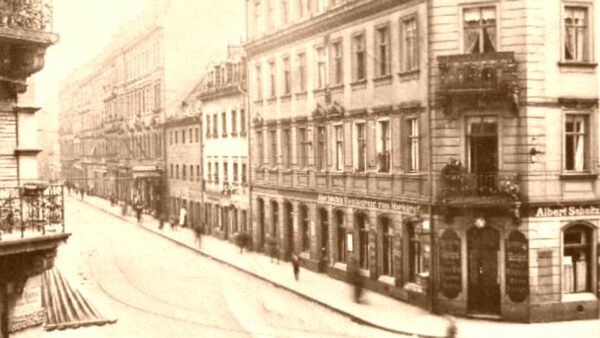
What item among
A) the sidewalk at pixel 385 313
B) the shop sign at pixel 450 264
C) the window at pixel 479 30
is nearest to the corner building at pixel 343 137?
the shop sign at pixel 450 264

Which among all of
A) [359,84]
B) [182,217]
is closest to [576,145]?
[359,84]

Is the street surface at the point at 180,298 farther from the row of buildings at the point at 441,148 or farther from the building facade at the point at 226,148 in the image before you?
the building facade at the point at 226,148

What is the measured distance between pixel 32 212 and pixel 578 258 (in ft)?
63.9

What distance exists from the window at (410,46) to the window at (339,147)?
241 inches

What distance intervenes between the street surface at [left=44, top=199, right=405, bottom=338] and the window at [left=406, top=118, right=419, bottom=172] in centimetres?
605

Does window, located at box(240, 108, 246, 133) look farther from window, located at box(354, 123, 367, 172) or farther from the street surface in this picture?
window, located at box(354, 123, 367, 172)

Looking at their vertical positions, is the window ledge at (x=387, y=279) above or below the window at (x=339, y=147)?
below

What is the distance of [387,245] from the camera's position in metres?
31.6

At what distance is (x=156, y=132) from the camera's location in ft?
222

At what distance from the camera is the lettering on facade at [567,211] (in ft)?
86.9

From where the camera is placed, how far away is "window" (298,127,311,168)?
38469 mm

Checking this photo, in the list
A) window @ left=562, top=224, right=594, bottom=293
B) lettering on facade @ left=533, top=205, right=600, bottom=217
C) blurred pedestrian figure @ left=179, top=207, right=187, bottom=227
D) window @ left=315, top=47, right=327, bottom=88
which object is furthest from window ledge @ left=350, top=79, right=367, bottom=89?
blurred pedestrian figure @ left=179, top=207, right=187, bottom=227

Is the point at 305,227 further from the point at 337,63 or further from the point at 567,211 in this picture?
the point at 567,211

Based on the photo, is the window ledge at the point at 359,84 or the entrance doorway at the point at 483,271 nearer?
the entrance doorway at the point at 483,271
